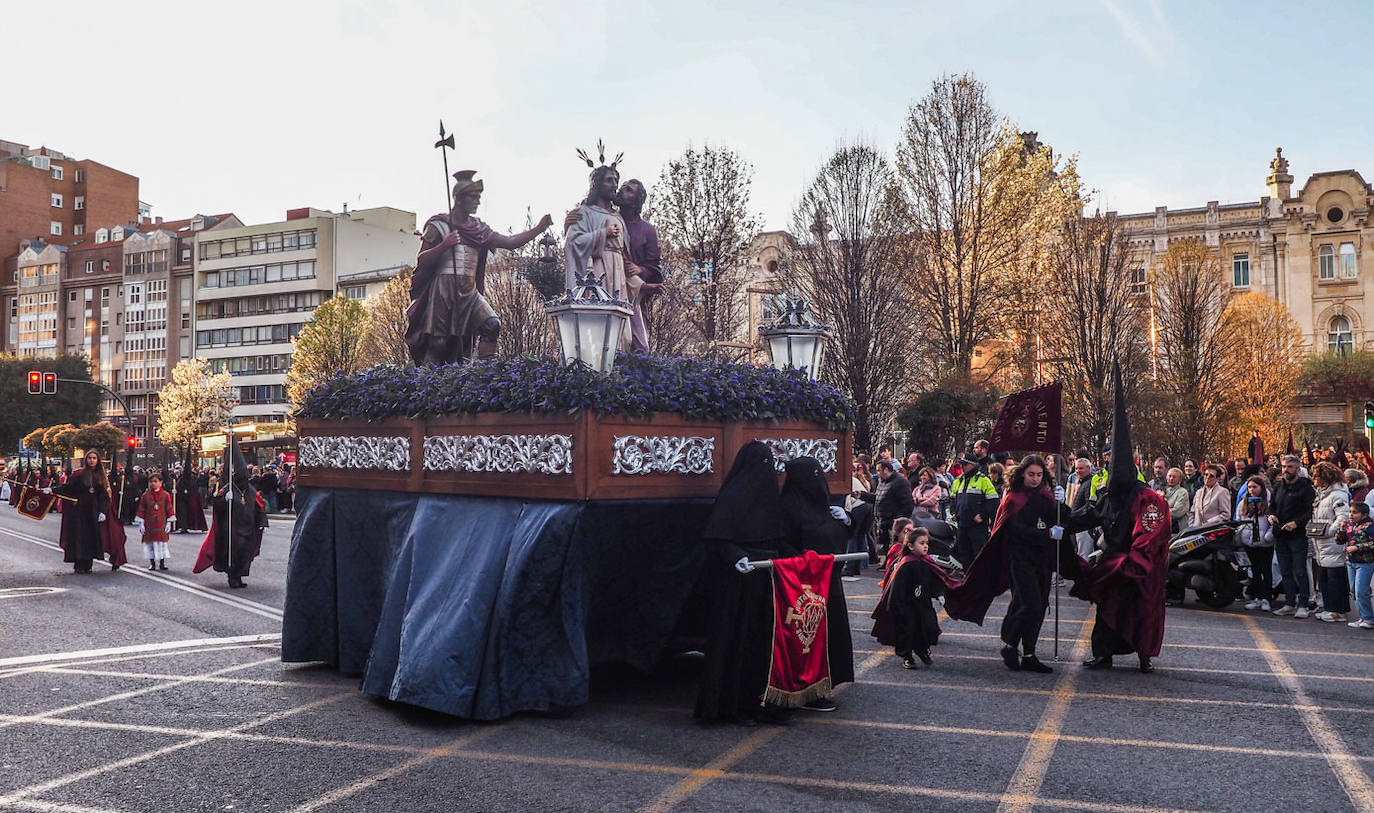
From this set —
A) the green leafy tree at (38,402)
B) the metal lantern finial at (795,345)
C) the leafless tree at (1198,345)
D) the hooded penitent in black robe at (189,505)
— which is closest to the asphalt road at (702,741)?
the metal lantern finial at (795,345)

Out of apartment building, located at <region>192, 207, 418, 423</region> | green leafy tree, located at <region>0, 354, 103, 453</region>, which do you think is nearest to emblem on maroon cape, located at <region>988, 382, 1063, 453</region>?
apartment building, located at <region>192, 207, 418, 423</region>

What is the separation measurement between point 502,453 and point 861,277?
90.0 ft

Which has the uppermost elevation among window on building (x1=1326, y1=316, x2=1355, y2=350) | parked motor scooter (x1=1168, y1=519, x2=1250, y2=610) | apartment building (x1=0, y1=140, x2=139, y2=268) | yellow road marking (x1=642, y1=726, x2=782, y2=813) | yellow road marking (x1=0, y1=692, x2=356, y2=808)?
apartment building (x1=0, y1=140, x2=139, y2=268)

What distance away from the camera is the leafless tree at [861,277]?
1339 inches

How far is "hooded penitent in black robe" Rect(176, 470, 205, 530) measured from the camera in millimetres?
26153

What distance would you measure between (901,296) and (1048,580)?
25.8 m

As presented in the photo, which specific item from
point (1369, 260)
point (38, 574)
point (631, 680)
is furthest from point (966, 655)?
point (1369, 260)

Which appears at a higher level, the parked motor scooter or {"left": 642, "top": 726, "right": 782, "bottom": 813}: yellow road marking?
the parked motor scooter

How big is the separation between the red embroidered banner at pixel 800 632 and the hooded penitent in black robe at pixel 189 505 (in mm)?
21192

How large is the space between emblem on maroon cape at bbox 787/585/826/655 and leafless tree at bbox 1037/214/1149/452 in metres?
29.4

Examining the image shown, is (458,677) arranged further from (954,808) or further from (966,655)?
(966,655)

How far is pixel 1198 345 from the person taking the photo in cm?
3819

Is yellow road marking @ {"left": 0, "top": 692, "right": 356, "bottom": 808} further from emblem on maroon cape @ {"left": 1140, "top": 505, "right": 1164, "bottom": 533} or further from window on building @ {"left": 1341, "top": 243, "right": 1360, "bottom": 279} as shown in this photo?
window on building @ {"left": 1341, "top": 243, "right": 1360, "bottom": 279}

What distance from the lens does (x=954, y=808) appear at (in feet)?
17.9
